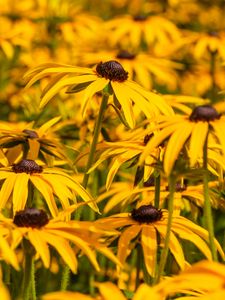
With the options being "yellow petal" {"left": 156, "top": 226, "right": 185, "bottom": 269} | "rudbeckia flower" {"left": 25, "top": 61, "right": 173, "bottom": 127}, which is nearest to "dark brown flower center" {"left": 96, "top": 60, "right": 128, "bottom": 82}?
"rudbeckia flower" {"left": 25, "top": 61, "right": 173, "bottom": 127}

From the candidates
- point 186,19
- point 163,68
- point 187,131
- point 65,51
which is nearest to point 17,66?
point 65,51

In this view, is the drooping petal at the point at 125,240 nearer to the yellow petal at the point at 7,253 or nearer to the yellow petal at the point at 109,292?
the yellow petal at the point at 7,253

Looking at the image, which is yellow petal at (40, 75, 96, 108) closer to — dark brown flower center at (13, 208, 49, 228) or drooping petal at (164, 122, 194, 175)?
drooping petal at (164, 122, 194, 175)

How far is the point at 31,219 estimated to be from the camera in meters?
2.25

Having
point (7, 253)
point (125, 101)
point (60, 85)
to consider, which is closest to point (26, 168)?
point (60, 85)

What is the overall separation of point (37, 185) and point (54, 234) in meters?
0.53

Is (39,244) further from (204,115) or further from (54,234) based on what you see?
(204,115)

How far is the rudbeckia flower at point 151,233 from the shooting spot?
245cm

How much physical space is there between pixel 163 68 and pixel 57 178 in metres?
2.49

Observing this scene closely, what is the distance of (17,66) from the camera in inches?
247

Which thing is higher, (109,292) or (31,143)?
(31,143)

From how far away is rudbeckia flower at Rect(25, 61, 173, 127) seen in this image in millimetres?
2926

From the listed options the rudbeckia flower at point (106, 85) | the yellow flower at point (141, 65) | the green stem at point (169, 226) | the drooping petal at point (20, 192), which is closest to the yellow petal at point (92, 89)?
the rudbeckia flower at point (106, 85)

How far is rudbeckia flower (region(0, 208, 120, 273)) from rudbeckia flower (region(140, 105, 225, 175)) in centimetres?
25
